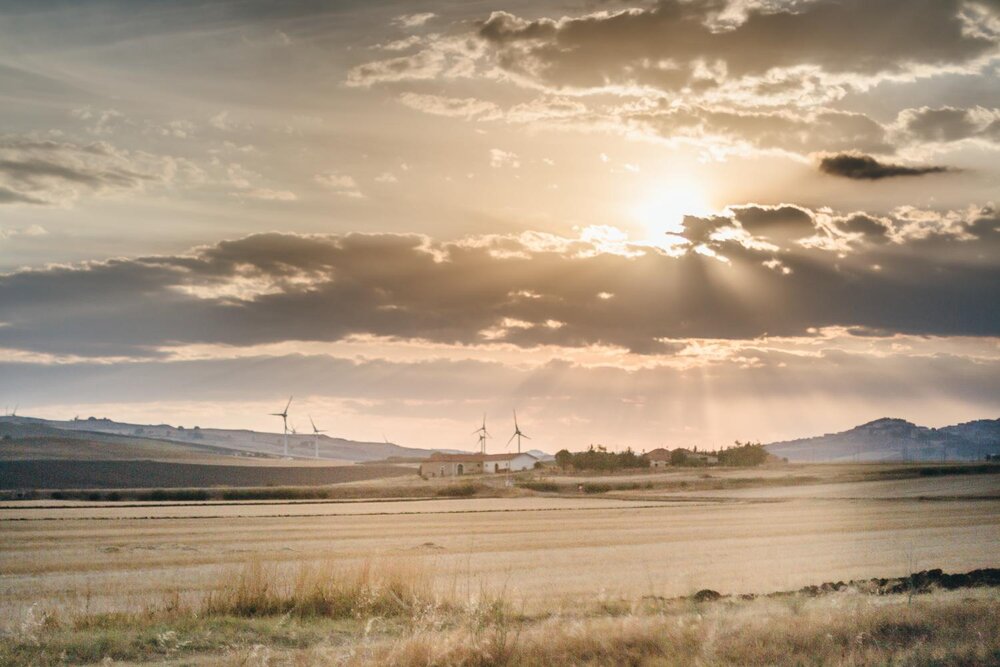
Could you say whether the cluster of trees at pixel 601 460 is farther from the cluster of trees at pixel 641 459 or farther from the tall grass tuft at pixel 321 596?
the tall grass tuft at pixel 321 596

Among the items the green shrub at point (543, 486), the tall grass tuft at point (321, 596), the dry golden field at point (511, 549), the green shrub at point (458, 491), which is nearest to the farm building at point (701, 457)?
the green shrub at point (543, 486)

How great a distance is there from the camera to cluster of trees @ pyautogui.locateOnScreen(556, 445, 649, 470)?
176 m

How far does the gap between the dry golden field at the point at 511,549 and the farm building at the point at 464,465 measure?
96090 millimetres

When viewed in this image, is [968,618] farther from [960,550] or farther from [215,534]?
[215,534]

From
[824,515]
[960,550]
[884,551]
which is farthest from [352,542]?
[824,515]

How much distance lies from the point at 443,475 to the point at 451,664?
6687 inches

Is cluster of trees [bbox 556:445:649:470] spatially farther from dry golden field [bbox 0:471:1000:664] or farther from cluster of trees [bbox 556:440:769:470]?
dry golden field [bbox 0:471:1000:664]

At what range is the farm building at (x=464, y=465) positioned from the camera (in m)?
185

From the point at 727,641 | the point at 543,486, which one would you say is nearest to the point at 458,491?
the point at 543,486

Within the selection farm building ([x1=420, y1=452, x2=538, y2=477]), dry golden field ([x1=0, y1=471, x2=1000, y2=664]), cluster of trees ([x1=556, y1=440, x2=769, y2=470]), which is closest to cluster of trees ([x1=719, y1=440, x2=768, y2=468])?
cluster of trees ([x1=556, y1=440, x2=769, y2=470])

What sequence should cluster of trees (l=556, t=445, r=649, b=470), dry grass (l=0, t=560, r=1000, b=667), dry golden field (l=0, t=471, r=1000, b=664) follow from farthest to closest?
cluster of trees (l=556, t=445, r=649, b=470) → dry golden field (l=0, t=471, r=1000, b=664) → dry grass (l=0, t=560, r=1000, b=667)

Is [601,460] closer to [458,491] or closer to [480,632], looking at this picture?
[458,491]

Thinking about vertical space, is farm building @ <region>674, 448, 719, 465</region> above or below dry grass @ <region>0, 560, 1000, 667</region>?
below

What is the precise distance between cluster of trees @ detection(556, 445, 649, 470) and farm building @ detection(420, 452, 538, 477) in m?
11.1
